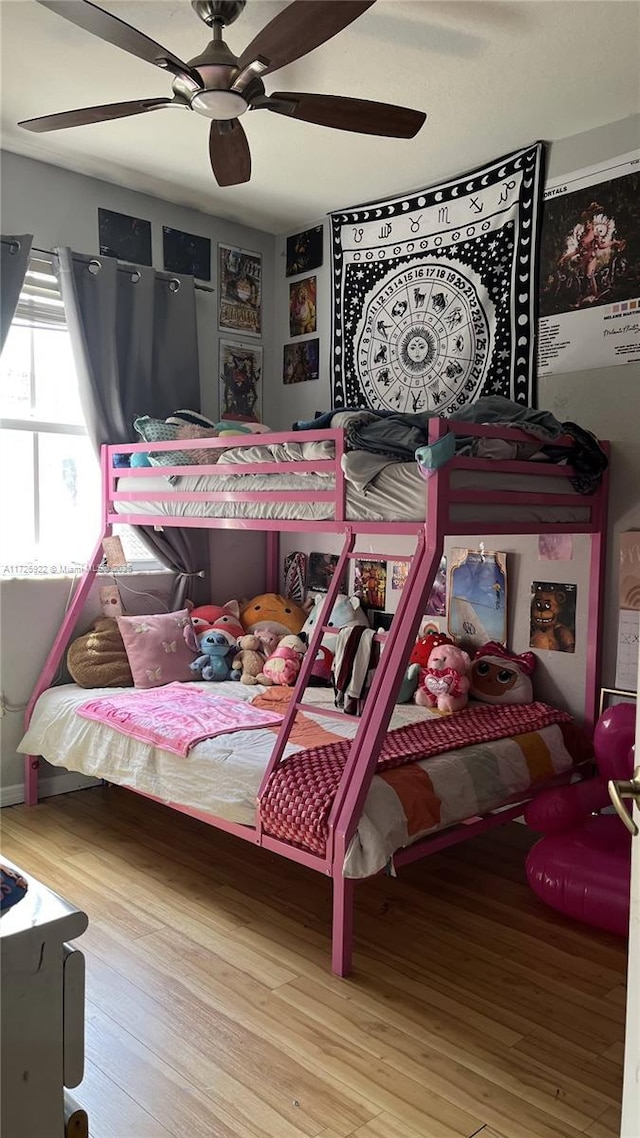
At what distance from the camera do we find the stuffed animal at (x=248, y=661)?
372 cm

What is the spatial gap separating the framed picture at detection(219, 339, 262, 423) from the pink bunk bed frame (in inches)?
38.4

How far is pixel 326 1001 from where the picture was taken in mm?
2180

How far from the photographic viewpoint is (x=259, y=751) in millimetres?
2740

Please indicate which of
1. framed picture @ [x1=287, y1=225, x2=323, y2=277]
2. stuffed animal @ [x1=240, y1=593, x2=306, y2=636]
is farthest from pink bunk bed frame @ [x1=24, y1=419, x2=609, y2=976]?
framed picture @ [x1=287, y1=225, x2=323, y2=277]

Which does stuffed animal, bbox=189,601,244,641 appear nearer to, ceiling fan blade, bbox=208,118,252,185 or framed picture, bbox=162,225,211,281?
framed picture, bbox=162,225,211,281

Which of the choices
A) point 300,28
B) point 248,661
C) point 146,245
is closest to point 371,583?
point 248,661

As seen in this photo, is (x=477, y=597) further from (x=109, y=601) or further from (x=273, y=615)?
(x=109, y=601)

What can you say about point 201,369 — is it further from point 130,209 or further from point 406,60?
point 406,60

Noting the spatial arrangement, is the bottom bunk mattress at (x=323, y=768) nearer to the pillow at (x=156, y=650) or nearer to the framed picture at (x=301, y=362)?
the pillow at (x=156, y=650)

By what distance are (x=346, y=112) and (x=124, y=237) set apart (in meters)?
1.89

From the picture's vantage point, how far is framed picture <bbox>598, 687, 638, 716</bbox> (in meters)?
3.13

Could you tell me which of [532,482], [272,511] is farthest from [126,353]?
[532,482]

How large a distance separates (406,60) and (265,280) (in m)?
1.94

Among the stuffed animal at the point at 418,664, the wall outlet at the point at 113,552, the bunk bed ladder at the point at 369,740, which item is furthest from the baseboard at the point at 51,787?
the bunk bed ladder at the point at 369,740
